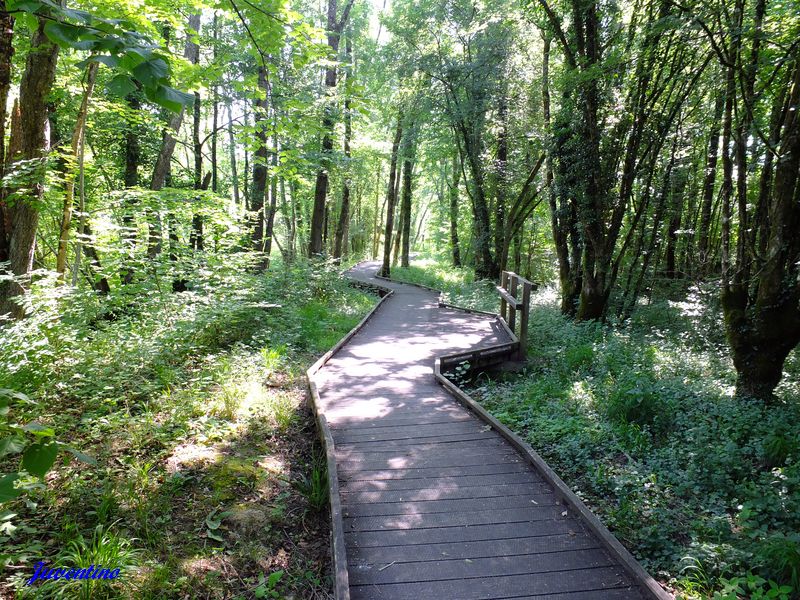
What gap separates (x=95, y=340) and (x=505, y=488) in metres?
5.67

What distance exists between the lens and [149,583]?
2.85 m

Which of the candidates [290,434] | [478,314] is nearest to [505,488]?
[290,434]

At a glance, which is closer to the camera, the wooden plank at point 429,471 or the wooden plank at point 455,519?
the wooden plank at point 455,519

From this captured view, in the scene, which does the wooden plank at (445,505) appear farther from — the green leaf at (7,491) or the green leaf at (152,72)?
the green leaf at (152,72)

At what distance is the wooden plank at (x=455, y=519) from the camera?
3.55 m

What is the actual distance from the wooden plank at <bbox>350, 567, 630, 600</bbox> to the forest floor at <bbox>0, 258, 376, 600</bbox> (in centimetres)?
50

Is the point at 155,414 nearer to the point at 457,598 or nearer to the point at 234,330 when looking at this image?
the point at 234,330

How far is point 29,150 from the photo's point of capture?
20.3 ft

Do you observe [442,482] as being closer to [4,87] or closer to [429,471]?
[429,471]

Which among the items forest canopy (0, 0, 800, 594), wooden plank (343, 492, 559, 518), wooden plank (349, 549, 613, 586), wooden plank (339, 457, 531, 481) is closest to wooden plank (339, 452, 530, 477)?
wooden plank (339, 457, 531, 481)

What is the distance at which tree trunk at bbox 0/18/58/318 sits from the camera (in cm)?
590

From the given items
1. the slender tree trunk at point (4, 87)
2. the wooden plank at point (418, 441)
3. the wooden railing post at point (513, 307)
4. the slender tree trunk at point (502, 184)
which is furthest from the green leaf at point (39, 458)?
the slender tree trunk at point (502, 184)

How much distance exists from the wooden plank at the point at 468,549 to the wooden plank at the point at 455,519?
21cm

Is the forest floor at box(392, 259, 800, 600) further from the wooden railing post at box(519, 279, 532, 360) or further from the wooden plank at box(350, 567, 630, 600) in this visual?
the wooden plank at box(350, 567, 630, 600)
